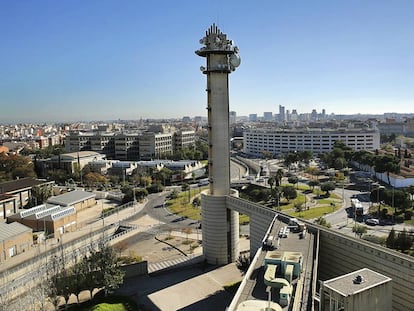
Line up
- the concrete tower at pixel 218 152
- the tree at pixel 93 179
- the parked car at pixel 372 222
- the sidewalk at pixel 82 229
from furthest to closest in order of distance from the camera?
1. the tree at pixel 93 179
2. the parked car at pixel 372 222
3. the sidewalk at pixel 82 229
4. the concrete tower at pixel 218 152

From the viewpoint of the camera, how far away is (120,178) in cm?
8856

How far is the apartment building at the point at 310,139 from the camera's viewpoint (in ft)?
430

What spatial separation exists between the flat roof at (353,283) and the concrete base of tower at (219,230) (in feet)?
65.3

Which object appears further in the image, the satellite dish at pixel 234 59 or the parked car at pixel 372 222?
the parked car at pixel 372 222

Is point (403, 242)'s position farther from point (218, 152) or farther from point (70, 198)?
point (70, 198)

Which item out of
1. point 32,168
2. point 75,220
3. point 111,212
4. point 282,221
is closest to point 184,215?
point 111,212

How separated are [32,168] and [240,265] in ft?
237

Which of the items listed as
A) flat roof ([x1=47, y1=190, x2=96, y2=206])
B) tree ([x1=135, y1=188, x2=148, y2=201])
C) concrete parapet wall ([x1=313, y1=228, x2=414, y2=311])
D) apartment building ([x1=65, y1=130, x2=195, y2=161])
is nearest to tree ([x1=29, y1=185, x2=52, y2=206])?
flat roof ([x1=47, y1=190, x2=96, y2=206])

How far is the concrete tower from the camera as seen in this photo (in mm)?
37312

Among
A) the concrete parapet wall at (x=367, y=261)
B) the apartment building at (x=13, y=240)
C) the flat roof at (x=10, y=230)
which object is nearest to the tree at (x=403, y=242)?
the concrete parapet wall at (x=367, y=261)

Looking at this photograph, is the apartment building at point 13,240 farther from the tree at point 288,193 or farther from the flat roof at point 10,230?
the tree at point 288,193

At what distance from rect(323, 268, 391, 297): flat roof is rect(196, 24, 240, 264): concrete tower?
20137 mm

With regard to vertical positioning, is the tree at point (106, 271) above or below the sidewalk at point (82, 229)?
above

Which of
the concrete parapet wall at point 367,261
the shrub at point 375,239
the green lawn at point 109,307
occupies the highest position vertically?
the concrete parapet wall at point 367,261
